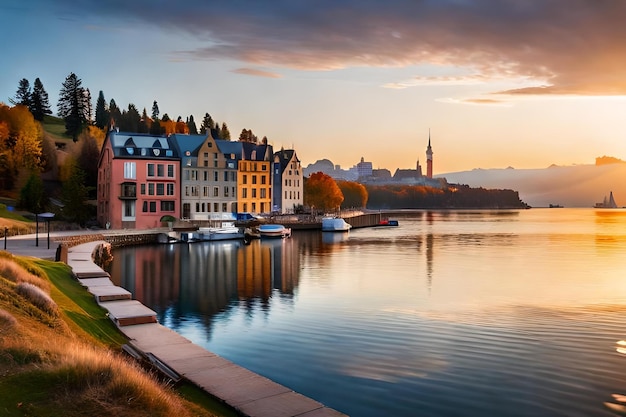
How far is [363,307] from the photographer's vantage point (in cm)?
3741

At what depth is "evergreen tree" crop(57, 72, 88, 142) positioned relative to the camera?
167250 millimetres

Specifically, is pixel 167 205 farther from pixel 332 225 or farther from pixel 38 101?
pixel 38 101

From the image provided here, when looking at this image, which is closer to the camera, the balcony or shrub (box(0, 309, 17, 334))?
shrub (box(0, 309, 17, 334))

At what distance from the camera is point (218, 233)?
324ft

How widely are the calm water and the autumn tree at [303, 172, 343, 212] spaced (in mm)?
101954

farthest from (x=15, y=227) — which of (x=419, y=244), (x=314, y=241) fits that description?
(x=419, y=244)

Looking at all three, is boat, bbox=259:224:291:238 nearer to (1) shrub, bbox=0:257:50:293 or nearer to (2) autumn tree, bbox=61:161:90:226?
(2) autumn tree, bbox=61:161:90:226

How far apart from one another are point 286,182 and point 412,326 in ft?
357

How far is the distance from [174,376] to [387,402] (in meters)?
7.12

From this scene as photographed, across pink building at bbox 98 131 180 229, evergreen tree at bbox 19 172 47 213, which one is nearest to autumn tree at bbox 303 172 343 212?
pink building at bbox 98 131 180 229

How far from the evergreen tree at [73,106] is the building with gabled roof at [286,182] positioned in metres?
65.7

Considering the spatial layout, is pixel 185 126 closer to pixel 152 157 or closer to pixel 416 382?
pixel 152 157

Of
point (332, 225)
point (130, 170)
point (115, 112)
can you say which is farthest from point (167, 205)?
point (115, 112)

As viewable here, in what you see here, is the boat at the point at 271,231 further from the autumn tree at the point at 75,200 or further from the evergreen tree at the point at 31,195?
the evergreen tree at the point at 31,195
